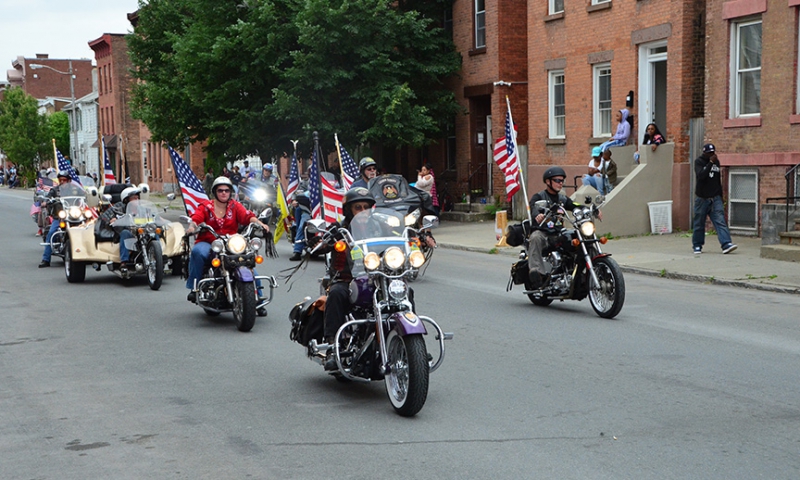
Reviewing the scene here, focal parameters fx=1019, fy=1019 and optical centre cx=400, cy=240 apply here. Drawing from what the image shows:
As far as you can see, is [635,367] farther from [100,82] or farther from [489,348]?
[100,82]

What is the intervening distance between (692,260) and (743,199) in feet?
15.3

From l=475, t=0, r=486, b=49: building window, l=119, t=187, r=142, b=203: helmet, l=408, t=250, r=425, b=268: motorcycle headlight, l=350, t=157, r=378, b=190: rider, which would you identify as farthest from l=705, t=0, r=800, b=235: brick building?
l=408, t=250, r=425, b=268: motorcycle headlight

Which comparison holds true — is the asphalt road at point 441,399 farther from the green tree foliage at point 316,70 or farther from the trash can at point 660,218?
the green tree foliage at point 316,70

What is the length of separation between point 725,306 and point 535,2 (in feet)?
55.7

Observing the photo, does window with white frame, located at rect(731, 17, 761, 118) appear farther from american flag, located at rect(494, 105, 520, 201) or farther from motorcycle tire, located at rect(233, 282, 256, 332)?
motorcycle tire, located at rect(233, 282, 256, 332)

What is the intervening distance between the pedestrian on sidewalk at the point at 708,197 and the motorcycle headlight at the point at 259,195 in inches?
459

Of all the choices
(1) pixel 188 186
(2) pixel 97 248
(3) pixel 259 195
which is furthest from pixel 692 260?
(3) pixel 259 195

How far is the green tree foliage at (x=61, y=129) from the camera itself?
315 ft

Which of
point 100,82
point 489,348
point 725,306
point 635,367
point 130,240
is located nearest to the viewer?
point 635,367

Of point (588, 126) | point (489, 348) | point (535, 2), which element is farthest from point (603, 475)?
point (535, 2)

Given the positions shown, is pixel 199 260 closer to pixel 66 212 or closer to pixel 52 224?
pixel 66 212

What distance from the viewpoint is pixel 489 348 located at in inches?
387

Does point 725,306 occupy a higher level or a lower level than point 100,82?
lower

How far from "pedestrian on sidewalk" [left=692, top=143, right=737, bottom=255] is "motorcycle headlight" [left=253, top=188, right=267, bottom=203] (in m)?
11.6
